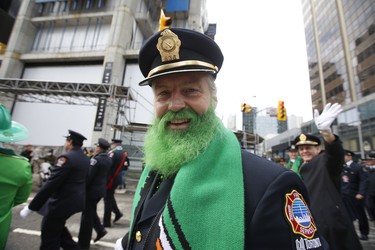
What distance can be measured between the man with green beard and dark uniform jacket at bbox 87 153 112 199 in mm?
3145

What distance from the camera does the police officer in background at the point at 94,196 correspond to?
3.81 metres

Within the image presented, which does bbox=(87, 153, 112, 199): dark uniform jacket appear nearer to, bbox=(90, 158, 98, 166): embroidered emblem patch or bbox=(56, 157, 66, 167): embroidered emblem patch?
bbox=(90, 158, 98, 166): embroidered emblem patch

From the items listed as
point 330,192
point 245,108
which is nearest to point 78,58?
point 245,108

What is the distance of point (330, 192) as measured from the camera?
8.11ft

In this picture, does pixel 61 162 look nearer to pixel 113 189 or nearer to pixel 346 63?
pixel 113 189

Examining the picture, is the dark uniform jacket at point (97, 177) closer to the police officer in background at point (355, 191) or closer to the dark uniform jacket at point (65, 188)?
the dark uniform jacket at point (65, 188)

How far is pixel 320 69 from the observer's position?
4516 cm

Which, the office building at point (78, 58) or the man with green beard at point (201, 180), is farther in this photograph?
the office building at point (78, 58)

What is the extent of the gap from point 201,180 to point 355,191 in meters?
7.00

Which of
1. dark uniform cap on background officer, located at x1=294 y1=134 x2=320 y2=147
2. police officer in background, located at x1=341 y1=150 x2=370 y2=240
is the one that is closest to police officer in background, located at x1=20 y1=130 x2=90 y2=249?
dark uniform cap on background officer, located at x1=294 y1=134 x2=320 y2=147

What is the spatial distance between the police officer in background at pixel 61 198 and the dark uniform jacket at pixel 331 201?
3.30m

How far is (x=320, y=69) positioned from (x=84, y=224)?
52704 mm

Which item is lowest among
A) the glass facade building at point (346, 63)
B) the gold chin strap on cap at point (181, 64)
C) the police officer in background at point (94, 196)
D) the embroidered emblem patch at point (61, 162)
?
the police officer in background at point (94, 196)

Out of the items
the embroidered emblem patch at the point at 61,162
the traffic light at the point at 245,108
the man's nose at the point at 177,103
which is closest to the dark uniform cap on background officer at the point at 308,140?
the man's nose at the point at 177,103
